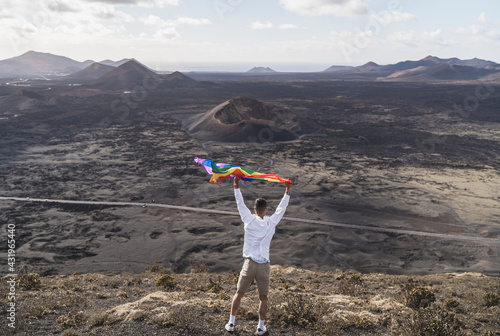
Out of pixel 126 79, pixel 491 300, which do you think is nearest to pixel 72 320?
pixel 491 300

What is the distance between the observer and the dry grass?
6.15 m

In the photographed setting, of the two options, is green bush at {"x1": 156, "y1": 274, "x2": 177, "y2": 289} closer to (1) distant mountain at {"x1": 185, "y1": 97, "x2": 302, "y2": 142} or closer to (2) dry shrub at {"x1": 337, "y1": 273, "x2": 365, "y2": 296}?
(2) dry shrub at {"x1": 337, "y1": 273, "x2": 365, "y2": 296}

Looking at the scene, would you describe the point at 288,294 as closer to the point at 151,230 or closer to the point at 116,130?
the point at 151,230

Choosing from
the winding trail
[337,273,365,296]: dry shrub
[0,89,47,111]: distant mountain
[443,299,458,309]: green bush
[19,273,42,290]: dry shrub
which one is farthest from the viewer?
[0,89,47,111]: distant mountain

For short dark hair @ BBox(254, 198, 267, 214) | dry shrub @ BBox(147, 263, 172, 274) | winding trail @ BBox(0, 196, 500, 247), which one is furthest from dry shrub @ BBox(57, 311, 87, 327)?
winding trail @ BBox(0, 196, 500, 247)

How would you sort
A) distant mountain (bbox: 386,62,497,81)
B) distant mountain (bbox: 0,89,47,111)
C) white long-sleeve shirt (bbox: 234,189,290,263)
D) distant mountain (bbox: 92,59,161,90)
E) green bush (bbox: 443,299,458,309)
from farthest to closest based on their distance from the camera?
distant mountain (bbox: 386,62,497,81), distant mountain (bbox: 92,59,161,90), distant mountain (bbox: 0,89,47,111), green bush (bbox: 443,299,458,309), white long-sleeve shirt (bbox: 234,189,290,263)

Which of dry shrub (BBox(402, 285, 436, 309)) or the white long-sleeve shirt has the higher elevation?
the white long-sleeve shirt

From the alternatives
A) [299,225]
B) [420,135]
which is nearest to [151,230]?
[299,225]

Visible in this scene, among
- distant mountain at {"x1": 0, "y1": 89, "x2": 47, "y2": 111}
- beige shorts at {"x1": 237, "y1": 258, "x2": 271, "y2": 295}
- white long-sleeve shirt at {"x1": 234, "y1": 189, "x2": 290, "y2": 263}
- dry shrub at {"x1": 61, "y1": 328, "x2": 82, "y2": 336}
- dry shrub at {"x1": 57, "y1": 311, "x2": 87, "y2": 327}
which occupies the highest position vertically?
distant mountain at {"x1": 0, "y1": 89, "x2": 47, "y2": 111}

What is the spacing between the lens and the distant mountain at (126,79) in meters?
110

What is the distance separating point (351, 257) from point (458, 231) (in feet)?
25.2

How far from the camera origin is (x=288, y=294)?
8.48m

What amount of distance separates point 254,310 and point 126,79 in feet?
413

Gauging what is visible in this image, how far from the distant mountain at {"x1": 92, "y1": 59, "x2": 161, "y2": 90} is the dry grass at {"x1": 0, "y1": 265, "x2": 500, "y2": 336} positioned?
11042 cm
